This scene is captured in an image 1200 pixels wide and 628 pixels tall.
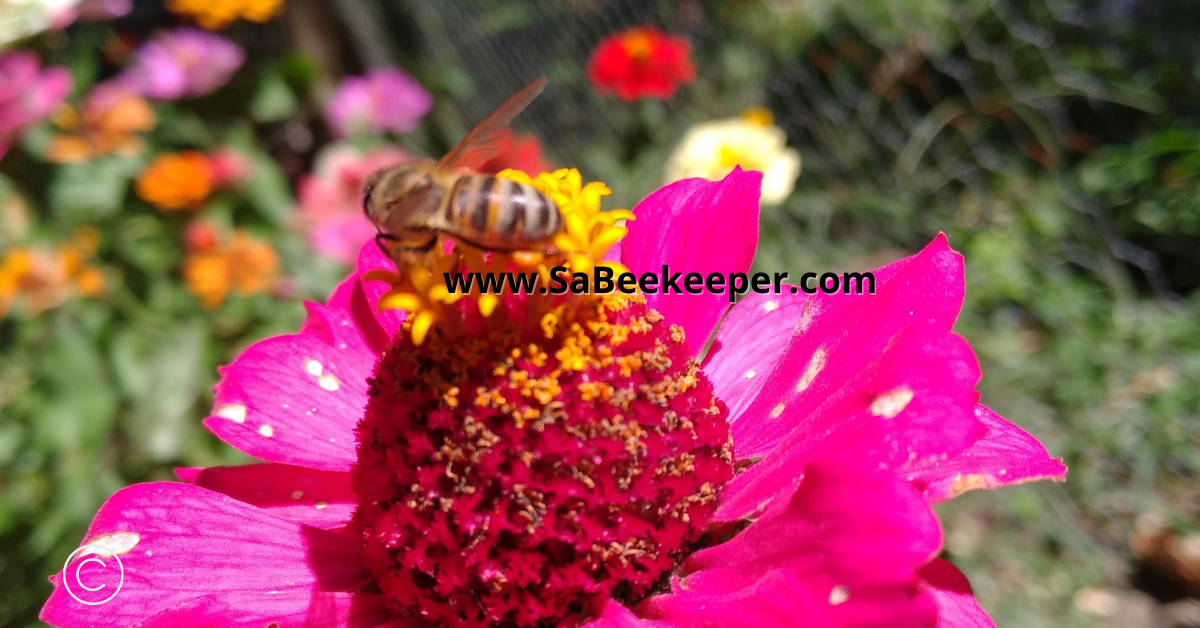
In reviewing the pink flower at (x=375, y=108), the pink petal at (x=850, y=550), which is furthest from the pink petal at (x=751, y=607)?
the pink flower at (x=375, y=108)

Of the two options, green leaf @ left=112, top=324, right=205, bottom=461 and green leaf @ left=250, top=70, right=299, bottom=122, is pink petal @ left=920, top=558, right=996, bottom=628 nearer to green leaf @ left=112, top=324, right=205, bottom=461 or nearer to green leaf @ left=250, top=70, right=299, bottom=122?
green leaf @ left=112, top=324, right=205, bottom=461

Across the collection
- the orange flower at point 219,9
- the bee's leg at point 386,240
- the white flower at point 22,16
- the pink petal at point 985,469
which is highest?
the white flower at point 22,16

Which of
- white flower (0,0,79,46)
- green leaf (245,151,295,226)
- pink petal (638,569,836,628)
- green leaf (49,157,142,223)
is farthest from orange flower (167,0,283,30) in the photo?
pink petal (638,569,836,628)

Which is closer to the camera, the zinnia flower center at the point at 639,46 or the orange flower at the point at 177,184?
the orange flower at the point at 177,184

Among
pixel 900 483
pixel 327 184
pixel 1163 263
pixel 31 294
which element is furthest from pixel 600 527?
pixel 1163 263

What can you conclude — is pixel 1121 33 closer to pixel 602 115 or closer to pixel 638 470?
pixel 602 115

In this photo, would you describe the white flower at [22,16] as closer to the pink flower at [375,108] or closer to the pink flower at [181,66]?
the pink flower at [181,66]

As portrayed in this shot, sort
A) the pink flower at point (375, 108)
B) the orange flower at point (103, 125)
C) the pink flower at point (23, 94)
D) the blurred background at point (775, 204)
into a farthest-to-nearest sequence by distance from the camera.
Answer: the pink flower at point (375, 108)
the orange flower at point (103, 125)
the pink flower at point (23, 94)
the blurred background at point (775, 204)
